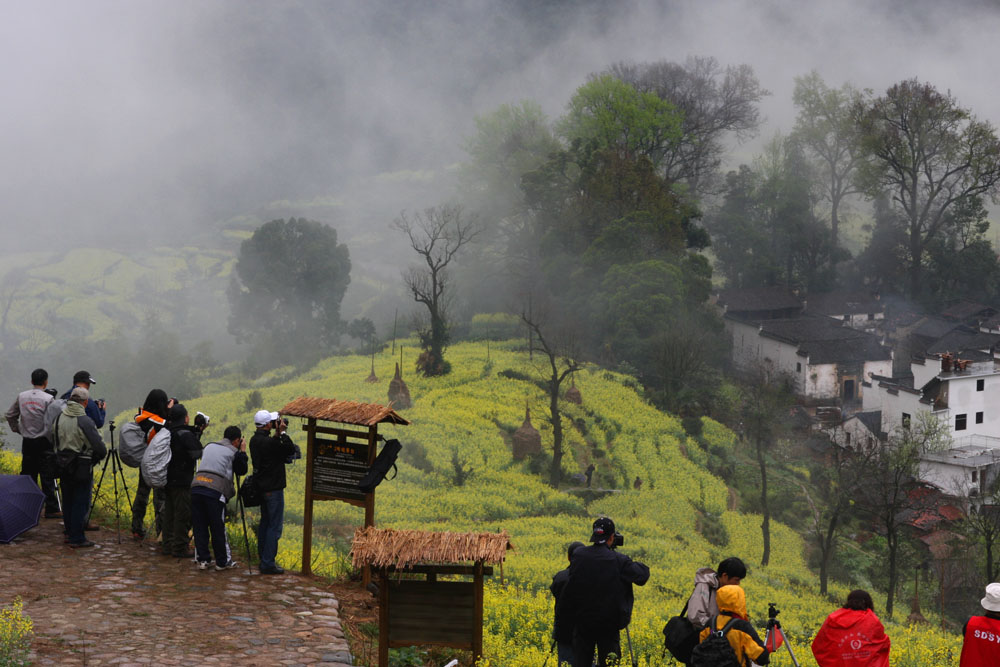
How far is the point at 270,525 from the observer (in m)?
11.1

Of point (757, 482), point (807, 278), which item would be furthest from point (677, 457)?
point (807, 278)

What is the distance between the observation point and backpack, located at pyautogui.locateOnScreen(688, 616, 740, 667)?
702cm

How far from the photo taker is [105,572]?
35.9ft

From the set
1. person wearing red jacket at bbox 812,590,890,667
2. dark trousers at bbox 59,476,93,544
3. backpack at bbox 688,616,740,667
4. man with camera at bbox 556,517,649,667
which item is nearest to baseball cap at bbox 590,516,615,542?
man with camera at bbox 556,517,649,667

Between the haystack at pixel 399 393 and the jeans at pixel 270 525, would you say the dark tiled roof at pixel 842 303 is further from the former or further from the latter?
the jeans at pixel 270 525

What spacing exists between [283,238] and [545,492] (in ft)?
106

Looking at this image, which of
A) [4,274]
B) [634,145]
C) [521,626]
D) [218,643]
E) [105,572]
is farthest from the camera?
[4,274]

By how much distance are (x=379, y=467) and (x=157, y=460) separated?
8.88 feet

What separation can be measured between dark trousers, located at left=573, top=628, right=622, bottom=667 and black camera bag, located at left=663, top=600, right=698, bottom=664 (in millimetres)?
861

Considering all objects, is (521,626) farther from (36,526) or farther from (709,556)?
(709,556)

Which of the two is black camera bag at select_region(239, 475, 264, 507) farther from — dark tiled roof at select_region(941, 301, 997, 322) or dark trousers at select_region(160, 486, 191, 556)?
dark tiled roof at select_region(941, 301, 997, 322)

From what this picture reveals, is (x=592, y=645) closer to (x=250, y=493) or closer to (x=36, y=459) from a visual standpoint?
(x=250, y=493)

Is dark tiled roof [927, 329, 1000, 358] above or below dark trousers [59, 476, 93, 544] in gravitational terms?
above

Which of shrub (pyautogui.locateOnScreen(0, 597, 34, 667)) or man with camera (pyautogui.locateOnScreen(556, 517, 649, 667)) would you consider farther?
shrub (pyautogui.locateOnScreen(0, 597, 34, 667))
